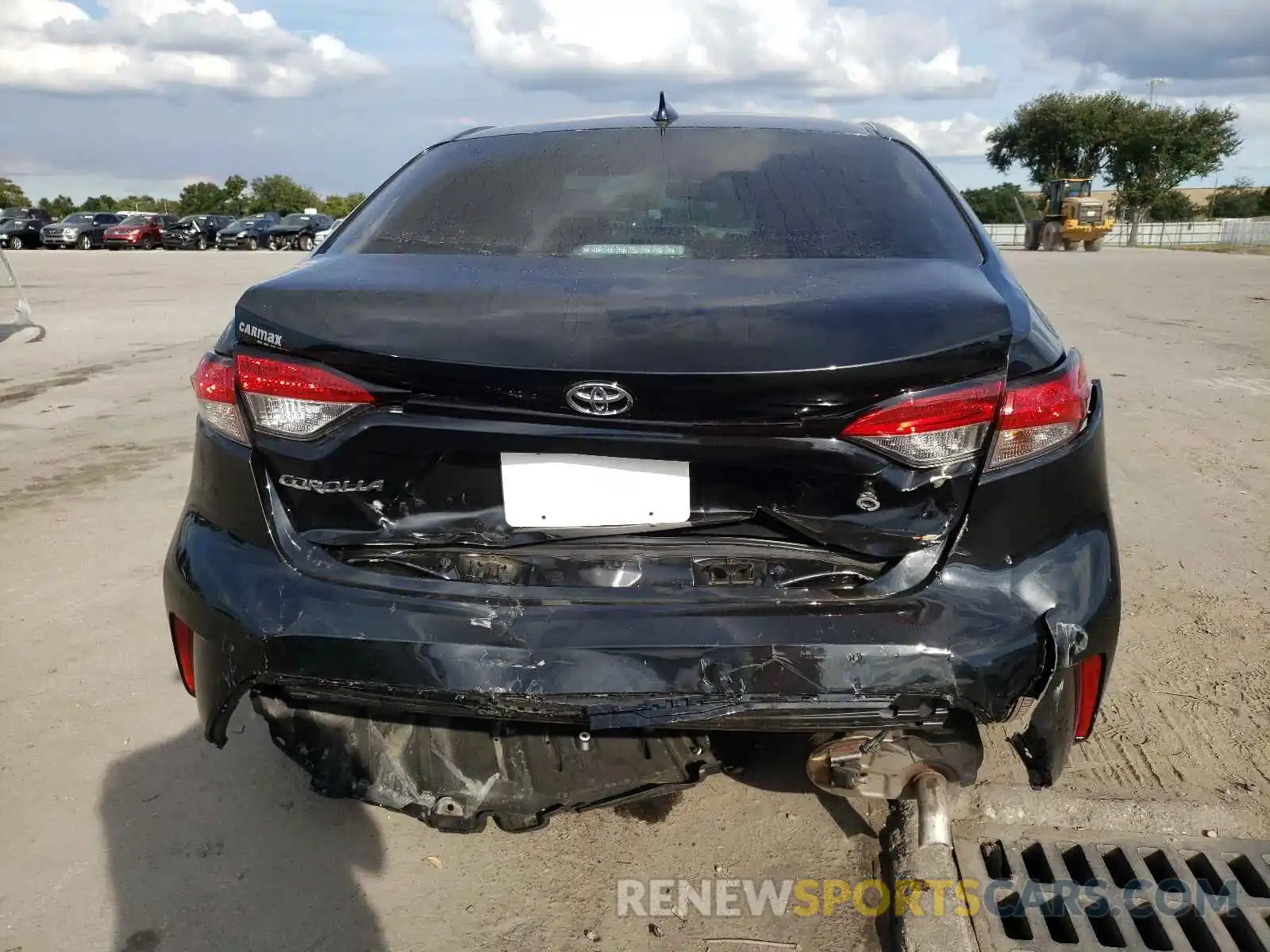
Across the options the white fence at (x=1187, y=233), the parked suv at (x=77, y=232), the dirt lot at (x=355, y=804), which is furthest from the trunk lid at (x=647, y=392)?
the white fence at (x=1187, y=233)

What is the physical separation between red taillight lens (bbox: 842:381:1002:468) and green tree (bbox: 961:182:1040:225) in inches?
2515

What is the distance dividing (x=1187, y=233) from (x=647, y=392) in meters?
61.5

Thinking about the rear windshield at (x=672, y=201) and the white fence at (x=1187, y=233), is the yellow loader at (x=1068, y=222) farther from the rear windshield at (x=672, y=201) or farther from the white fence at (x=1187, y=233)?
the rear windshield at (x=672, y=201)

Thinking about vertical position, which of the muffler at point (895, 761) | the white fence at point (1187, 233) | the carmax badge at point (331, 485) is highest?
the carmax badge at point (331, 485)

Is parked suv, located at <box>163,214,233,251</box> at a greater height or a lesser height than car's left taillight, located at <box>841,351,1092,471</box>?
lesser

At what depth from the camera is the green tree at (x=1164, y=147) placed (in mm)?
57594

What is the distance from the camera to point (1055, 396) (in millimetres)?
1941

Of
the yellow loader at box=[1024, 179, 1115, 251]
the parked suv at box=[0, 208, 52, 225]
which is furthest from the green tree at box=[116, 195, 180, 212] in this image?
the yellow loader at box=[1024, 179, 1115, 251]

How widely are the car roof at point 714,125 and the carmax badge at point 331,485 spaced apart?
4.84ft

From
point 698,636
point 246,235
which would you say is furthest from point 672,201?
point 246,235

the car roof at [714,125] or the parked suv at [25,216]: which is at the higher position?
the car roof at [714,125]

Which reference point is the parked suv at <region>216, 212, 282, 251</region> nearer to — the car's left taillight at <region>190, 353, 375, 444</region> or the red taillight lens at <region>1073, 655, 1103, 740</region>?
the car's left taillight at <region>190, 353, 375, 444</region>

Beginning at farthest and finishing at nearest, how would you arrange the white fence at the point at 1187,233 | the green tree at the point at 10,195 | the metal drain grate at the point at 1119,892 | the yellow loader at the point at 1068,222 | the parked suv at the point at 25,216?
the green tree at the point at 10,195 < the white fence at the point at 1187,233 < the parked suv at the point at 25,216 < the yellow loader at the point at 1068,222 < the metal drain grate at the point at 1119,892

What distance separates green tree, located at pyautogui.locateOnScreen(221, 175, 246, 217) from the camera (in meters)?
74.6
